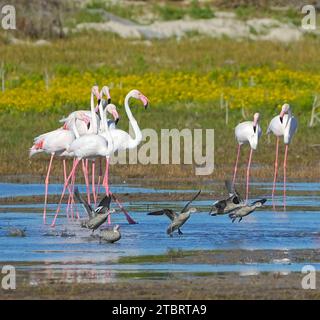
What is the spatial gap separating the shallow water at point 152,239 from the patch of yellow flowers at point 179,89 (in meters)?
12.6

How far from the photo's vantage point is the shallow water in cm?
1320

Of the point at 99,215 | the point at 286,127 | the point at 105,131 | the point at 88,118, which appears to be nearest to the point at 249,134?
the point at 286,127

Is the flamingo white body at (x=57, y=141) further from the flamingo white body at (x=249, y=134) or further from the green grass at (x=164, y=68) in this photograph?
the flamingo white body at (x=249, y=134)

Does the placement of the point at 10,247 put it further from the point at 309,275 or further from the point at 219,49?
the point at 219,49

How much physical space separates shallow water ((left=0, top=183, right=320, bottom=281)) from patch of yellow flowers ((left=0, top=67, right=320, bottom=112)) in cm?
1256

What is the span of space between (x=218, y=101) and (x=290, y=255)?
715 inches

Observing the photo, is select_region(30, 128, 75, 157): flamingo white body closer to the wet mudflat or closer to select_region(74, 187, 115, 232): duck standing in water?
the wet mudflat

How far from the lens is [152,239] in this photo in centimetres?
1523

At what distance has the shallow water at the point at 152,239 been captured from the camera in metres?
13.2

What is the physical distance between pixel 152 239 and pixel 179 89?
18503 mm

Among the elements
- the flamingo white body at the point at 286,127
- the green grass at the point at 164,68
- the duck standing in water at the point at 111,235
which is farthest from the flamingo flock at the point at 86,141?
the flamingo white body at the point at 286,127

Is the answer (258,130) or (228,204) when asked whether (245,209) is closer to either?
(228,204)

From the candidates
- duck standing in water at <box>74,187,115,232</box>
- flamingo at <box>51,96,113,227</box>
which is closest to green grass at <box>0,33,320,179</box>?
flamingo at <box>51,96,113,227</box>
